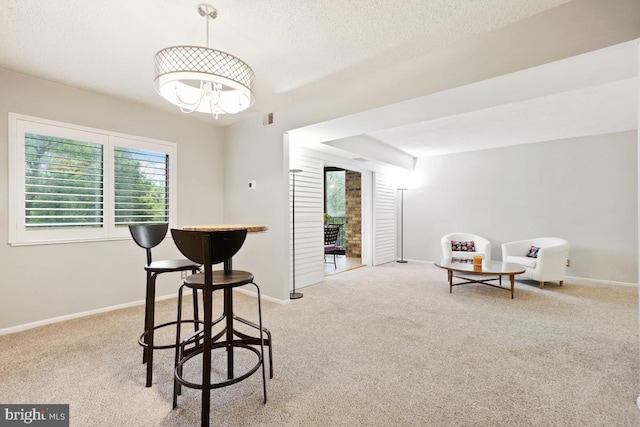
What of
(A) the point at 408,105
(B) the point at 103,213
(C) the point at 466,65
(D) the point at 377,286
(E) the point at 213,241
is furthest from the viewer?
(D) the point at 377,286

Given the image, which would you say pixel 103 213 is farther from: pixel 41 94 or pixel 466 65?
pixel 466 65

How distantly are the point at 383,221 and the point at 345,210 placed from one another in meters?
1.54

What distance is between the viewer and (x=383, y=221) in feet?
22.2

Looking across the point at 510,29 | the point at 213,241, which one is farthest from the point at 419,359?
the point at 510,29

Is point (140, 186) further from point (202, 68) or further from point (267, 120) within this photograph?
point (202, 68)

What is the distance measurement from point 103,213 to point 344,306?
3.06 meters

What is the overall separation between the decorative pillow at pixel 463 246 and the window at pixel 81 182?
16.4 ft

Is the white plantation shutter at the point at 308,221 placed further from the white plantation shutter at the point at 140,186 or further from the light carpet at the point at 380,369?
the white plantation shutter at the point at 140,186

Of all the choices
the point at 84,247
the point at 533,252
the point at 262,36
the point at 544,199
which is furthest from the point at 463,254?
the point at 84,247

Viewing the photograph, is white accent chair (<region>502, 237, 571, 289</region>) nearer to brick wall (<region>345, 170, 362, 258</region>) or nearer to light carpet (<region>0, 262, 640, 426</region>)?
light carpet (<region>0, 262, 640, 426</region>)

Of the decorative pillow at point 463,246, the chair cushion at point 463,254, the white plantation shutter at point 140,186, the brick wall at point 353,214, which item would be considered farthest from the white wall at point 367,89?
the brick wall at point 353,214

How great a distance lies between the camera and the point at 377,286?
15.4ft
